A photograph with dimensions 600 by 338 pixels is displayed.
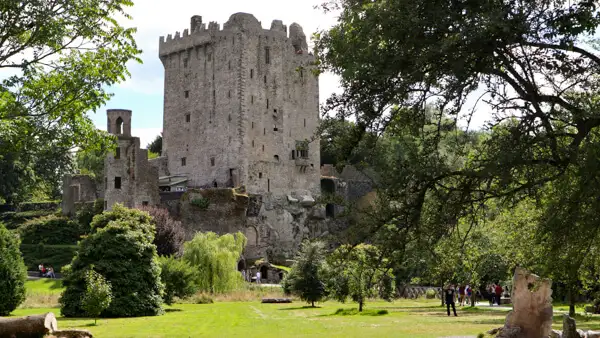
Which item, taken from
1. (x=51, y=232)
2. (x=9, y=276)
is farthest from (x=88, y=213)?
(x=9, y=276)

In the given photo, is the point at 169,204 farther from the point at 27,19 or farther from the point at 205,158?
the point at 27,19

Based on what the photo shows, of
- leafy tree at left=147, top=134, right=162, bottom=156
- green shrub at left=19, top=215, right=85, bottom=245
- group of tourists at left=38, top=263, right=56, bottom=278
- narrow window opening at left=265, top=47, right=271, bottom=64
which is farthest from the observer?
leafy tree at left=147, top=134, right=162, bottom=156

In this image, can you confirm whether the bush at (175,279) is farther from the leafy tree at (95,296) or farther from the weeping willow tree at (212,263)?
the leafy tree at (95,296)

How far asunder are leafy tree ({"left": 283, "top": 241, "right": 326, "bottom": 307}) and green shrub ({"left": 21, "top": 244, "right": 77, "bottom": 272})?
21.8 m

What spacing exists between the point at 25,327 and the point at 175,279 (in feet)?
57.2

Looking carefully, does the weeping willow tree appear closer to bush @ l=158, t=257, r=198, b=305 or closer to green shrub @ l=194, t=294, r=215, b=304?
green shrub @ l=194, t=294, r=215, b=304

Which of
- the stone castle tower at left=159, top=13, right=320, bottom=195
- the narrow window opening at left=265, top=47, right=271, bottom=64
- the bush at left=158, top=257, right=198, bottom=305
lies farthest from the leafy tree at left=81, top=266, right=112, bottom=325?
the narrow window opening at left=265, top=47, right=271, bottom=64

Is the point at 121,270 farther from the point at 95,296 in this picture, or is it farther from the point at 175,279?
the point at 175,279

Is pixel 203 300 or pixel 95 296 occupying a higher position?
pixel 95 296

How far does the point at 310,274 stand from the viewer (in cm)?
3916

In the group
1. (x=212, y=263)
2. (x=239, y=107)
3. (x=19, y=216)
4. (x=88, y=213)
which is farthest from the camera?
(x=19, y=216)

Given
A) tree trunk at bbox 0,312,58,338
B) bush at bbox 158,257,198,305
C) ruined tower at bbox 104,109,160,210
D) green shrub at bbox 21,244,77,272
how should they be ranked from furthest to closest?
ruined tower at bbox 104,109,160,210 → green shrub at bbox 21,244,77,272 → bush at bbox 158,257,198,305 → tree trunk at bbox 0,312,58,338

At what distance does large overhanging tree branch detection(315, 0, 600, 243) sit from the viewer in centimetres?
1216

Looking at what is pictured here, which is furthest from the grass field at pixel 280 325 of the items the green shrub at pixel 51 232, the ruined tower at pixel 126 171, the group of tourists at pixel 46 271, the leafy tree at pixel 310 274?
the green shrub at pixel 51 232
